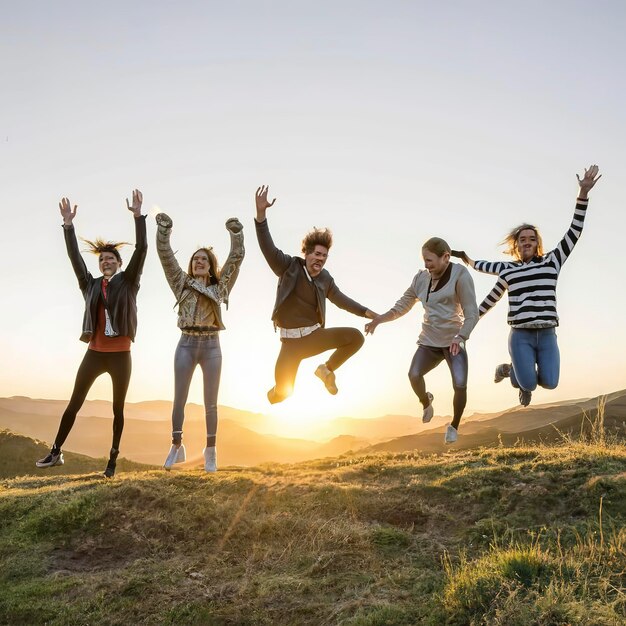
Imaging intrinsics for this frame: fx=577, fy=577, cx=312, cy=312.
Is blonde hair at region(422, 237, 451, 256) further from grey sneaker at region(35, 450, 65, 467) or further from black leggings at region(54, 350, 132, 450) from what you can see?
grey sneaker at region(35, 450, 65, 467)

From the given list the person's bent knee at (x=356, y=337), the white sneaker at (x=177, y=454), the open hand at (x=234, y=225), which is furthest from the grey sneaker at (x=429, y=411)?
the open hand at (x=234, y=225)

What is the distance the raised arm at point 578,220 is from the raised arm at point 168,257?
5396 mm

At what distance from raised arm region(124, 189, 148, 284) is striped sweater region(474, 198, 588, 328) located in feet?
17.7

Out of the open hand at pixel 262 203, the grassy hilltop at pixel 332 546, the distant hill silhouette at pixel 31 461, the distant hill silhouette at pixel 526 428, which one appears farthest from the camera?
the distant hill silhouette at pixel 526 428

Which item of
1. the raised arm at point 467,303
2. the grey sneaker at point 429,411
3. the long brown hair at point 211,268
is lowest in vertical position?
the grey sneaker at point 429,411

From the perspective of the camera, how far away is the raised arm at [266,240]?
7.62 meters

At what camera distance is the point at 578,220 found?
8.06 m

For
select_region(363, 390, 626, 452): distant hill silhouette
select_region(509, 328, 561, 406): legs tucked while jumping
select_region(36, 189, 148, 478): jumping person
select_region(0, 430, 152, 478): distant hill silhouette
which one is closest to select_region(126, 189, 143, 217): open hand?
select_region(36, 189, 148, 478): jumping person

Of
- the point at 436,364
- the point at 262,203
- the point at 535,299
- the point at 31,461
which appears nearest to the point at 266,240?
the point at 262,203

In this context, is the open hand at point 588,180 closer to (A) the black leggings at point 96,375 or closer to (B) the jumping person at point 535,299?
(B) the jumping person at point 535,299

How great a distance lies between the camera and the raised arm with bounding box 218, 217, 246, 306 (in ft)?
27.8

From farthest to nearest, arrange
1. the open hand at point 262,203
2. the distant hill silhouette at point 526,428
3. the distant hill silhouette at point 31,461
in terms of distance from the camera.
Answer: the distant hill silhouette at point 526,428 → the distant hill silhouette at point 31,461 → the open hand at point 262,203

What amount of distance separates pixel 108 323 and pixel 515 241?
6.16 m

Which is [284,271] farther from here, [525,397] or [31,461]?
[31,461]
